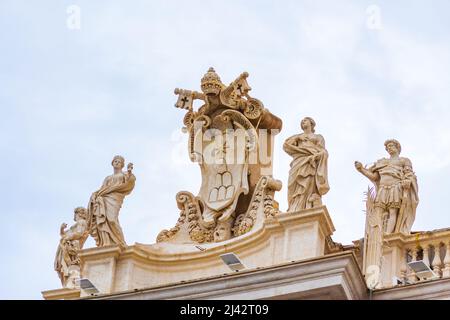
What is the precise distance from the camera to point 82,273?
42.6 meters

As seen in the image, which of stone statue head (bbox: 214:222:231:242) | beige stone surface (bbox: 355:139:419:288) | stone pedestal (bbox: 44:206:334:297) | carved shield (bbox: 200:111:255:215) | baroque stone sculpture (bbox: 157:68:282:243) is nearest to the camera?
beige stone surface (bbox: 355:139:419:288)

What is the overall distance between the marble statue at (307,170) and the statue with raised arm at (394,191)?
0.68 m

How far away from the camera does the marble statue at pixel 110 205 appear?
43062mm

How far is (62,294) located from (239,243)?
10.9 ft

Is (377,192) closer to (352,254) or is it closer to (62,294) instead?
(352,254)

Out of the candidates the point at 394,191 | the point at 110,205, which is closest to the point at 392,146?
the point at 394,191

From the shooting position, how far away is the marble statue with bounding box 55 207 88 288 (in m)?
43.6

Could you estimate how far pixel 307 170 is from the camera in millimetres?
41344

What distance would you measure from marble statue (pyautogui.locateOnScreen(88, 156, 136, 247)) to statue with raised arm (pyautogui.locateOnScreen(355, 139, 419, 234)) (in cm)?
486

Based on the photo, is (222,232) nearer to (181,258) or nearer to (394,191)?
(181,258)

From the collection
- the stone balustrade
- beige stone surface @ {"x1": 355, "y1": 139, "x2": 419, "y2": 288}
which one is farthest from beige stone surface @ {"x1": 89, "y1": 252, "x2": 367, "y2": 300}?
beige stone surface @ {"x1": 355, "y1": 139, "x2": 419, "y2": 288}

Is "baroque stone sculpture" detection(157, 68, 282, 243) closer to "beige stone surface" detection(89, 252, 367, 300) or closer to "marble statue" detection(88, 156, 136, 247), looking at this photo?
"marble statue" detection(88, 156, 136, 247)

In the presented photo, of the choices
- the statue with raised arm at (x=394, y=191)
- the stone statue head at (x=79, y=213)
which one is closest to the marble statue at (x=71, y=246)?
the stone statue head at (x=79, y=213)
